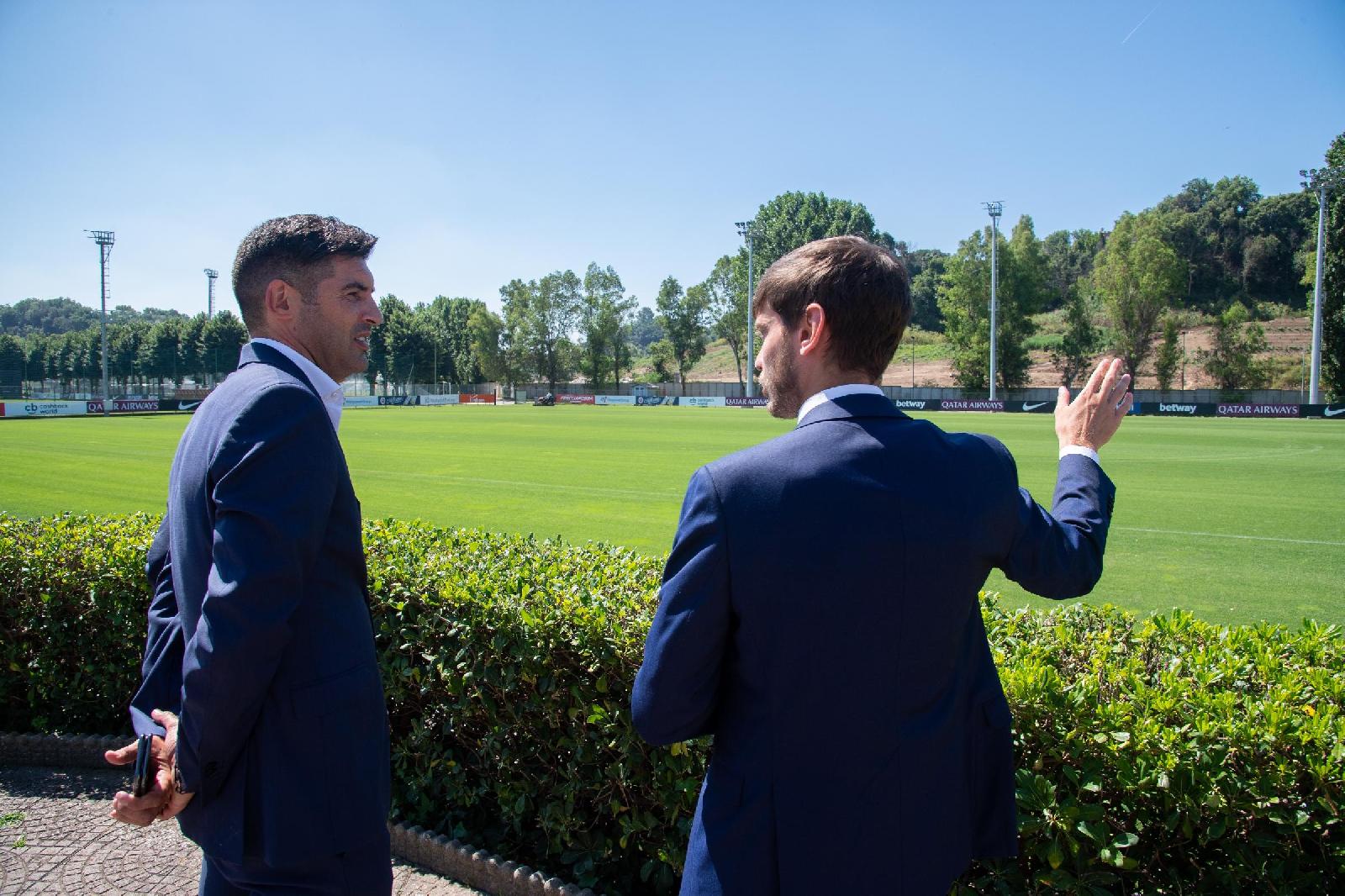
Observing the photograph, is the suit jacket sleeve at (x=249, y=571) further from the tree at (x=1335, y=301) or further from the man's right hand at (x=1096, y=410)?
the tree at (x=1335, y=301)

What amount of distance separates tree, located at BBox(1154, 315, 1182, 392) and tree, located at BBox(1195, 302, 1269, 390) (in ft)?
9.04

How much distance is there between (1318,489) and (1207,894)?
16233mm

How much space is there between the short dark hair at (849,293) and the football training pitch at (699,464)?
300 millimetres

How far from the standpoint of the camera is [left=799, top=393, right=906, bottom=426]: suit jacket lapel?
165cm

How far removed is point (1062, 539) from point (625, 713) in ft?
5.92

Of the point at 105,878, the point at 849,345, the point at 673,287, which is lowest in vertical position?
the point at 105,878

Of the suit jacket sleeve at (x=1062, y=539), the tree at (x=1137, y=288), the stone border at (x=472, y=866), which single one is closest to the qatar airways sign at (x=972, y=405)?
the tree at (x=1137, y=288)

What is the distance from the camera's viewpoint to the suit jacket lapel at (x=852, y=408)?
1653 millimetres

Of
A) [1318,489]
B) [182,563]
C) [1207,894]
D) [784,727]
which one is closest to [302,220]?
[182,563]

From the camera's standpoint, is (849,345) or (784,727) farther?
(849,345)

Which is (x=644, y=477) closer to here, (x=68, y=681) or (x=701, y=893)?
(x=68, y=681)

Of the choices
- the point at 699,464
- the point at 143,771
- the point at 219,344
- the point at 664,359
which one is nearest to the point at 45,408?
the point at 219,344

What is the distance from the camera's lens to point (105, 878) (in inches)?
142

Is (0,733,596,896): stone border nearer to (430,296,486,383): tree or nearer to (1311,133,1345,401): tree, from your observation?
(1311,133,1345,401): tree
